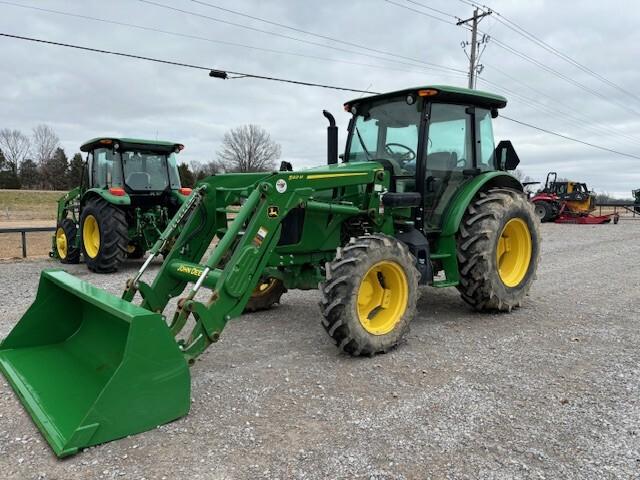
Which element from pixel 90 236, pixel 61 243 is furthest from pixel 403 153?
pixel 61 243

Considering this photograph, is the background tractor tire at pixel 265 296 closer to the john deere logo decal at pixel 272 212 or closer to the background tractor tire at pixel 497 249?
the john deere logo decal at pixel 272 212

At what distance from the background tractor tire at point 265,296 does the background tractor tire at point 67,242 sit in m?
5.38

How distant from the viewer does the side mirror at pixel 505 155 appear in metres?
6.08

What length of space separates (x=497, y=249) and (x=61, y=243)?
8272mm

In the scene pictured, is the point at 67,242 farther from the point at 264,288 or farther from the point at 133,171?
the point at 264,288

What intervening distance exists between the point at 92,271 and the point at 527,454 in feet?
26.0

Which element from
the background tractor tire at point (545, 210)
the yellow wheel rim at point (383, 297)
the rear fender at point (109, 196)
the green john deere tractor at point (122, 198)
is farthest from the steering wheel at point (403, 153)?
the background tractor tire at point (545, 210)

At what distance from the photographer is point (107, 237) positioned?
8.30 meters

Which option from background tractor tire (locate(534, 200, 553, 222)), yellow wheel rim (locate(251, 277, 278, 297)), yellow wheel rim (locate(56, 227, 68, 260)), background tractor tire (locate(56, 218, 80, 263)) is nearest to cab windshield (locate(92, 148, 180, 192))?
background tractor tire (locate(56, 218, 80, 263))

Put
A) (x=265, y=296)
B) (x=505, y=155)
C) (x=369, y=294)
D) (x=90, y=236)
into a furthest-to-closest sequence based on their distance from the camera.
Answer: (x=90, y=236), (x=505, y=155), (x=265, y=296), (x=369, y=294)

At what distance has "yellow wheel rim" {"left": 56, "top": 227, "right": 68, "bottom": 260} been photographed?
9.70 meters

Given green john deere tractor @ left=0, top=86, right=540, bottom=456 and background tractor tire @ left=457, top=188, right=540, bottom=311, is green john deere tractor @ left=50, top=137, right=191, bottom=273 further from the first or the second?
background tractor tire @ left=457, top=188, right=540, bottom=311

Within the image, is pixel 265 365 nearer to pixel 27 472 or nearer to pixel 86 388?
pixel 86 388

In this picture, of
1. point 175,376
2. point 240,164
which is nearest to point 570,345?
point 175,376
